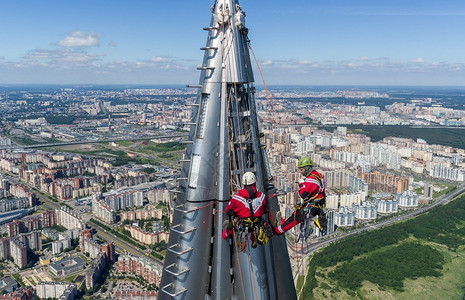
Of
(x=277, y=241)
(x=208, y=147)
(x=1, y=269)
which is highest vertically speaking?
(x=208, y=147)

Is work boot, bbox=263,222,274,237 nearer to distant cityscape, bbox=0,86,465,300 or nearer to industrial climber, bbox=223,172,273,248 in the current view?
industrial climber, bbox=223,172,273,248

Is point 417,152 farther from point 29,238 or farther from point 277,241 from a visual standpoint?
point 277,241

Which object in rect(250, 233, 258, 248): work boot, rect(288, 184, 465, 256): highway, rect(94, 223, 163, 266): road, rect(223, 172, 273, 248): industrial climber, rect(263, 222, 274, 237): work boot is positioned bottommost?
rect(94, 223, 163, 266): road

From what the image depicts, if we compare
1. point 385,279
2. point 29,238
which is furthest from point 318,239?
point 29,238

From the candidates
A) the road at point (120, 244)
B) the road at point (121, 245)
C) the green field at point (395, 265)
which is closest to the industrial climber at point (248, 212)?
the green field at point (395, 265)

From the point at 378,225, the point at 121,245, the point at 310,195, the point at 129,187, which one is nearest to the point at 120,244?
the point at 121,245

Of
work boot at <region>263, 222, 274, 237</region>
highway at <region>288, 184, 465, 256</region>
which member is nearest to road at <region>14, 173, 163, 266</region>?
highway at <region>288, 184, 465, 256</region>
